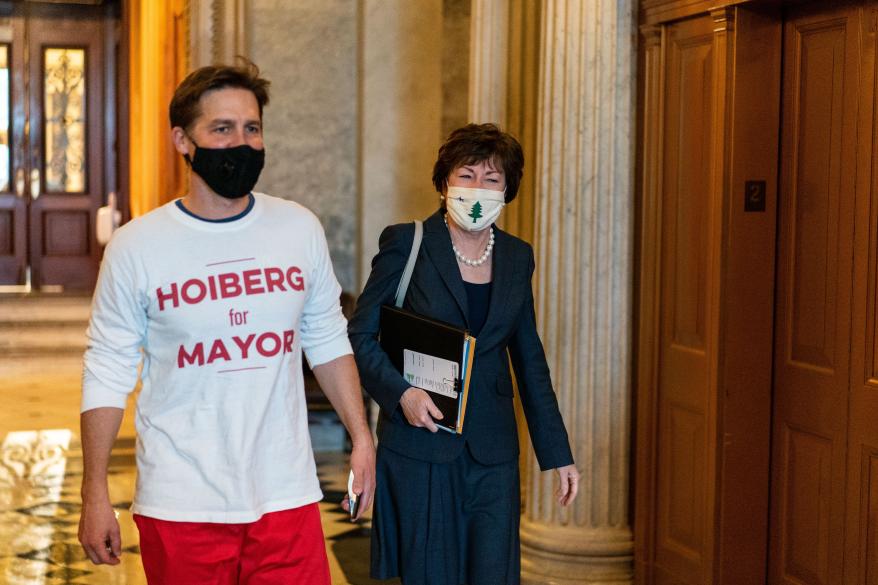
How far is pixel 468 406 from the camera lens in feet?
11.3

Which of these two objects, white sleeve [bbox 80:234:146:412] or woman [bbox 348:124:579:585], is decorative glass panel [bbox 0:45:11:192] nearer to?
woman [bbox 348:124:579:585]

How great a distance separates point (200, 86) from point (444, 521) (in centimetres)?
134

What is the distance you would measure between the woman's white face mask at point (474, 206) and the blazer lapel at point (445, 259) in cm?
6

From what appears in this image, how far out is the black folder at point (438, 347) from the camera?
3303mm

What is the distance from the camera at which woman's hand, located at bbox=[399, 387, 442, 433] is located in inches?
131

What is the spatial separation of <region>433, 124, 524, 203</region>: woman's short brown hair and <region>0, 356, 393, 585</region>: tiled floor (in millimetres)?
2260

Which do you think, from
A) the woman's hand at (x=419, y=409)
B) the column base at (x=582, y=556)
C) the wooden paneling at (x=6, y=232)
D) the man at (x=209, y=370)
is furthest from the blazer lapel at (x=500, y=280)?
the wooden paneling at (x=6, y=232)

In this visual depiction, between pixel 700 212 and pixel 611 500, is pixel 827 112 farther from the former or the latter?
pixel 611 500

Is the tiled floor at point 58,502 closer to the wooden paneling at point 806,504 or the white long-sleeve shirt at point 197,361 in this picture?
the wooden paneling at point 806,504

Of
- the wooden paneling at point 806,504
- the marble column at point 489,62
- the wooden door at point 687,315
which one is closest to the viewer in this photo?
the wooden paneling at point 806,504

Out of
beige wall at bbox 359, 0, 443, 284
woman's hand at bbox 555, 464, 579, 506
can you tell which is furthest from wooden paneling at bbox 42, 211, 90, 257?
woman's hand at bbox 555, 464, 579, 506

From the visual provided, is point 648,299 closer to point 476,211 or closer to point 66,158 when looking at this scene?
point 476,211

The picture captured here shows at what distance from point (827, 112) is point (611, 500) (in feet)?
5.60

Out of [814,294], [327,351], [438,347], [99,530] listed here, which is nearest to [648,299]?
[814,294]
